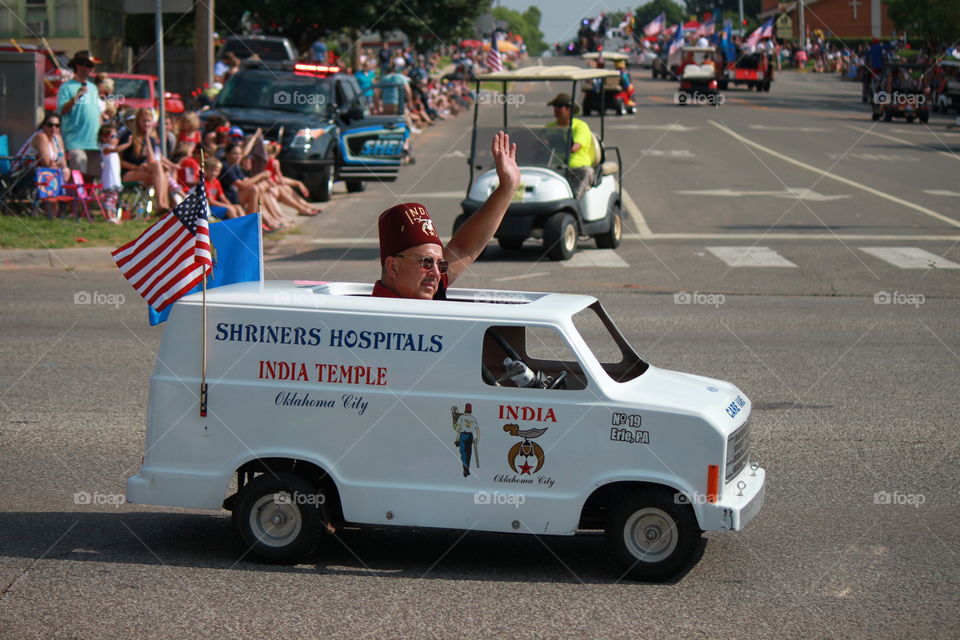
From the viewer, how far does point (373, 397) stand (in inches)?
228

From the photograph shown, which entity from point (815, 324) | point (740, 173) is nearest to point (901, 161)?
point (740, 173)

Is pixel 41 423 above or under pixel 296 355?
under

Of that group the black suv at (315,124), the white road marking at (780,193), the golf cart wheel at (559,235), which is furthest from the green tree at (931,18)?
the golf cart wheel at (559,235)

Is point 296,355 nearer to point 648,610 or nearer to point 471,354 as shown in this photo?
point 471,354

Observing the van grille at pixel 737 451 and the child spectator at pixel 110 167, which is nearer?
the van grille at pixel 737 451

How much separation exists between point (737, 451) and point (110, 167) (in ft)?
45.3

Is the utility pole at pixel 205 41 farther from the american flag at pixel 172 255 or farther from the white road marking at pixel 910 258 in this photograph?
the american flag at pixel 172 255

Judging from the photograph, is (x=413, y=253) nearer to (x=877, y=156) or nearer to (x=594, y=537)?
(x=594, y=537)

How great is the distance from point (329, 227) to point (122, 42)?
1034 inches

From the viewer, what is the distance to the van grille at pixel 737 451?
5.78 metres
